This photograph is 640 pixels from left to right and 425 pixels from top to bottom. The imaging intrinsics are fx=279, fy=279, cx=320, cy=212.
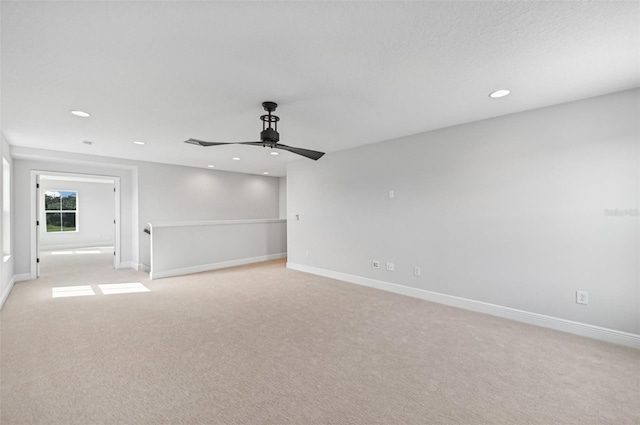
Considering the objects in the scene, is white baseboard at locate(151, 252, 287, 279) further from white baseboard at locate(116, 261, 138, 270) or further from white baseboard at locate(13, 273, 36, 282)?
white baseboard at locate(13, 273, 36, 282)

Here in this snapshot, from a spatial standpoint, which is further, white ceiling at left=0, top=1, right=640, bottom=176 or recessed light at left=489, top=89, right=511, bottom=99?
recessed light at left=489, top=89, right=511, bottom=99

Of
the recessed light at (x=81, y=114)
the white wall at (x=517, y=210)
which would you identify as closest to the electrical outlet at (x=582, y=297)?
the white wall at (x=517, y=210)

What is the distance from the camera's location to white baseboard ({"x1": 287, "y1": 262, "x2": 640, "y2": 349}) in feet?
8.77

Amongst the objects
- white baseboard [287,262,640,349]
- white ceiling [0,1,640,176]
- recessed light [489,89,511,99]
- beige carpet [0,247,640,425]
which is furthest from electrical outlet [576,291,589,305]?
recessed light [489,89,511,99]

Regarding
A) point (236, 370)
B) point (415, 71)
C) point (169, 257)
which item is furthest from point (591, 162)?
point (169, 257)

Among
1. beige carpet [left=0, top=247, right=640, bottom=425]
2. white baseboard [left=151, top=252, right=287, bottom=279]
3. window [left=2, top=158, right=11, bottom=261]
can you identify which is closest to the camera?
beige carpet [left=0, top=247, right=640, bottom=425]

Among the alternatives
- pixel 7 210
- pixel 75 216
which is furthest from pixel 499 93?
pixel 75 216

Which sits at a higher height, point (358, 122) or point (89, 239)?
point (358, 122)

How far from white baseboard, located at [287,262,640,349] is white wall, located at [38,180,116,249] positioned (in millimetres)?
9661

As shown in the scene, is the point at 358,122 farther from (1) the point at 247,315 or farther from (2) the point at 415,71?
(1) the point at 247,315

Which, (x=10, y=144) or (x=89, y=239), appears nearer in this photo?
(x=10, y=144)

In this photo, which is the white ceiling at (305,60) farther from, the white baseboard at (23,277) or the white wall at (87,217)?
the white wall at (87,217)

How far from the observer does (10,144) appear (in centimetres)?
452

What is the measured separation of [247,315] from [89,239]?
9.69 metres
